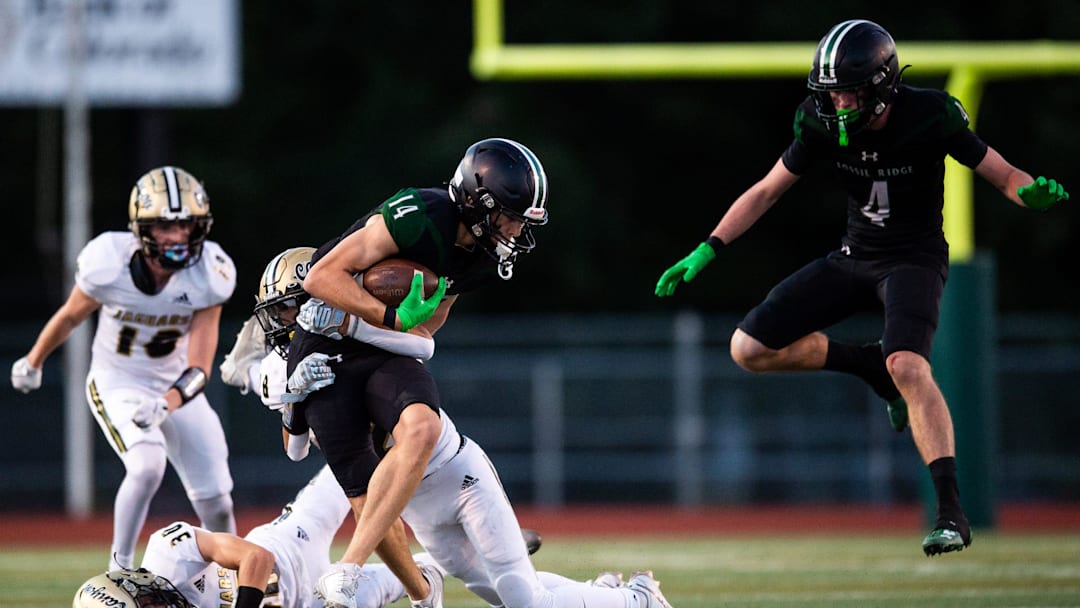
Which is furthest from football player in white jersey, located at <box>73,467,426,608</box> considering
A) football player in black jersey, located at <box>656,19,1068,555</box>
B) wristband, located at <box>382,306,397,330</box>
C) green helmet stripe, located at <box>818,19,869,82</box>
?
green helmet stripe, located at <box>818,19,869,82</box>

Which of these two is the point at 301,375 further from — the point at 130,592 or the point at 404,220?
the point at 130,592

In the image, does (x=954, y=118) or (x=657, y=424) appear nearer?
(x=954, y=118)

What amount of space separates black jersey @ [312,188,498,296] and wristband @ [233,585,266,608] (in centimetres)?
113

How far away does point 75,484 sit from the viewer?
46.4 ft

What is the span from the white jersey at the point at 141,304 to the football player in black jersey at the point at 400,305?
1.64 meters

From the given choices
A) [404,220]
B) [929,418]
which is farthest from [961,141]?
[404,220]

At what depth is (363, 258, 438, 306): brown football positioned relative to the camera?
5.41 meters

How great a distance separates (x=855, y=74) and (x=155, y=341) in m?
3.28

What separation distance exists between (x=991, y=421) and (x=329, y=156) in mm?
9312

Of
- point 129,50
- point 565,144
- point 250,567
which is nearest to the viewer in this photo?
point 250,567

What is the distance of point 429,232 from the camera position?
5402 millimetres

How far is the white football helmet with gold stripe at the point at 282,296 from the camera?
5.84 metres

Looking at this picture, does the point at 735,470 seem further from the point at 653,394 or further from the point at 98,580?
the point at 98,580

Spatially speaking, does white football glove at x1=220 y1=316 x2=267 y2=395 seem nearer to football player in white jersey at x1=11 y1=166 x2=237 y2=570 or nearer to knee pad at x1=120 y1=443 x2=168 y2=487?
football player in white jersey at x1=11 y1=166 x2=237 y2=570
